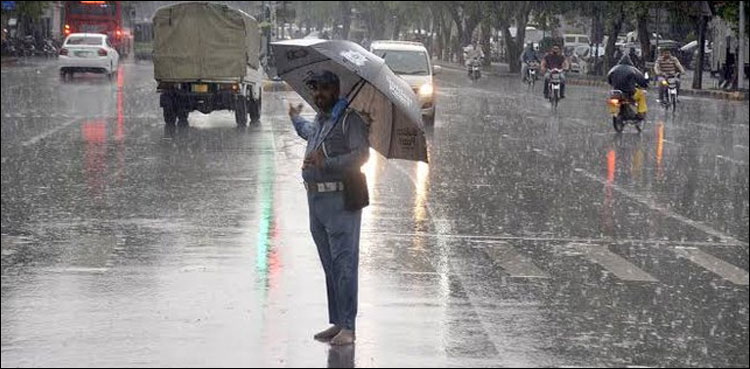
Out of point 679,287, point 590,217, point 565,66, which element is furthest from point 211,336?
point 565,66


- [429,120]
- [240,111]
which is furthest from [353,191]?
[429,120]

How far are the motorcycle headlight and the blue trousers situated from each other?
22.2 metres

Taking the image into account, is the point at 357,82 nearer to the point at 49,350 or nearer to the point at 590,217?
the point at 49,350

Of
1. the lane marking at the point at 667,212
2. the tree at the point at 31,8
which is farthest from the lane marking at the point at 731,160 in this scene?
the tree at the point at 31,8

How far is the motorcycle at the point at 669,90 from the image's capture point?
37750mm

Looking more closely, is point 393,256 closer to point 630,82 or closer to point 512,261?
point 512,261

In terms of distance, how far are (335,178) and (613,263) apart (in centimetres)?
468

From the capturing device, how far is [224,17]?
106ft

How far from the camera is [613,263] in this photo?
42.2 ft

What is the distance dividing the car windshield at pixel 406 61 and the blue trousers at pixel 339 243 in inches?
940

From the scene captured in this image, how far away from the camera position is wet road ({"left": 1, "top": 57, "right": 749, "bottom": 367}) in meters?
9.17

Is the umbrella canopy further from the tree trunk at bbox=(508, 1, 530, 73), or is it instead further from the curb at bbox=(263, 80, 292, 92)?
the tree trunk at bbox=(508, 1, 530, 73)

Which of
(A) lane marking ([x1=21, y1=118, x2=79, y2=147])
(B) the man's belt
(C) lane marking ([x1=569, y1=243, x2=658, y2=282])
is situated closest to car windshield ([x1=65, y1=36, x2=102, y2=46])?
(A) lane marking ([x1=21, y1=118, x2=79, y2=147])

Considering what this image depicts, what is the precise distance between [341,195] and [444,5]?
86.8 meters
